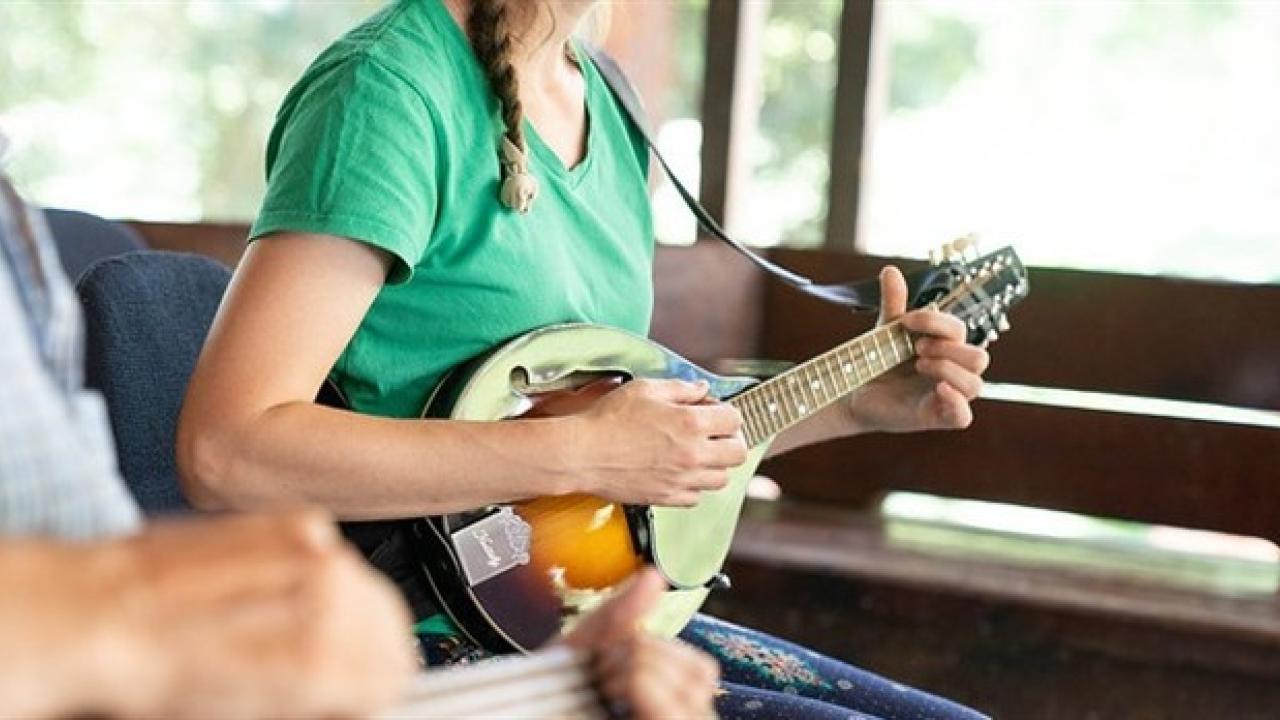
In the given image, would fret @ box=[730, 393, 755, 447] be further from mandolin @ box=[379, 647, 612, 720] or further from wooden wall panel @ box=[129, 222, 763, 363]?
wooden wall panel @ box=[129, 222, 763, 363]

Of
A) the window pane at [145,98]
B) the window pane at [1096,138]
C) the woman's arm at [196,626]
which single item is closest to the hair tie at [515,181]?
the woman's arm at [196,626]

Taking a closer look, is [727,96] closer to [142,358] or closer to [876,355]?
[876,355]

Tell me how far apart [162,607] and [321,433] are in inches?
29.5

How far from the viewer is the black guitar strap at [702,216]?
5.96 ft

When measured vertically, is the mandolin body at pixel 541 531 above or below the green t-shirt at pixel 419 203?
below

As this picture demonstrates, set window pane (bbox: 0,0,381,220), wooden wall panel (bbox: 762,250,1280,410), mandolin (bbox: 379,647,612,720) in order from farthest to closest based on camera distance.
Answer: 1. window pane (bbox: 0,0,381,220)
2. wooden wall panel (bbox: 762,250,1280,410)
3. mandolin (bbox: 379,647,612,720)

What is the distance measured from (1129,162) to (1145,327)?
1012mm

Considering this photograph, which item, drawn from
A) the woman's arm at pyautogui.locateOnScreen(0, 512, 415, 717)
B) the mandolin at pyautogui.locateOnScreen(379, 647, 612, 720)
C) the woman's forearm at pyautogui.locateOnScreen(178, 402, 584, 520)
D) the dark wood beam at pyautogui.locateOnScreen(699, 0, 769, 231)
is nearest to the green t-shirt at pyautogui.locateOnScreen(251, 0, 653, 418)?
the woman's forearm at pyautogui.locateOnScreen(178, 402, 584, 520)

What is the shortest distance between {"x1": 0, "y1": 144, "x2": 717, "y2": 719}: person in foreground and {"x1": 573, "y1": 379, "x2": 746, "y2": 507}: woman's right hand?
0.76m

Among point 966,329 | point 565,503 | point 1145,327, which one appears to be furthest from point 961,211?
point 565,503

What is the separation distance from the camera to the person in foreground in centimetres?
55

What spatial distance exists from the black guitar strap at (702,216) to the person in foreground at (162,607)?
117cm

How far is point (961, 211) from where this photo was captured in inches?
160

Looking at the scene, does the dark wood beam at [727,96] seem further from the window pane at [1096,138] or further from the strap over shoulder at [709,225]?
the strap over shoulder at [709,225]
